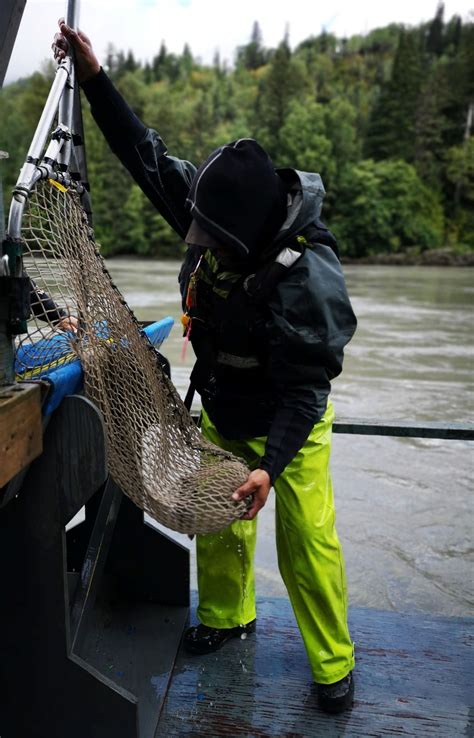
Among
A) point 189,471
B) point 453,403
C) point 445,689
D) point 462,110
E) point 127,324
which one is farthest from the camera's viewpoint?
point 462,110

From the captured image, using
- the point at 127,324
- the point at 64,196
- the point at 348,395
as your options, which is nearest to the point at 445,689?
the point at 127,324

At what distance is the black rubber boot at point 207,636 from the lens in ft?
7.91

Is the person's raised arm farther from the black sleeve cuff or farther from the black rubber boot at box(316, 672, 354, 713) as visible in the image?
the black rubber boot at box(316, 672, 354, 713)

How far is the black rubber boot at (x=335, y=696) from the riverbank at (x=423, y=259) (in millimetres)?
42545

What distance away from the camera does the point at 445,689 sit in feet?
7.43

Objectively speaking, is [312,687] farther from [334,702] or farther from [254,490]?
[254,490]

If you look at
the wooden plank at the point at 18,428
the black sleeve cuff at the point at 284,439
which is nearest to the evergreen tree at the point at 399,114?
the black sleeve cuff at the point at 284,439

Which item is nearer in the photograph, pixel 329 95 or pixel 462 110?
pixel 462 110

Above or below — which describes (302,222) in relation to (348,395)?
above

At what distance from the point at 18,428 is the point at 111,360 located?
1.41 feet

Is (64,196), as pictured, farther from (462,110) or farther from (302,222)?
(462,110)

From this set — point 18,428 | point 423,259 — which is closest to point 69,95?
point 18,428

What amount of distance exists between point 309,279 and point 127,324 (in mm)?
511

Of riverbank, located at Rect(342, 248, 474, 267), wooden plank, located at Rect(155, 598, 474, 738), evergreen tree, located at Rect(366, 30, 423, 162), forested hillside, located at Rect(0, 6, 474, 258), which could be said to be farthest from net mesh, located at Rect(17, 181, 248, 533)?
evergreen tree, located at Rect(366, 30, 423, 162)
